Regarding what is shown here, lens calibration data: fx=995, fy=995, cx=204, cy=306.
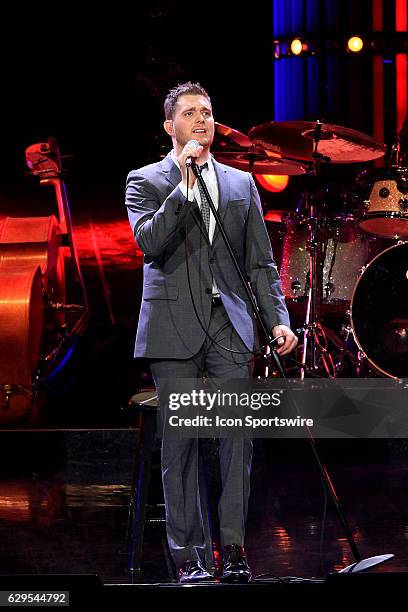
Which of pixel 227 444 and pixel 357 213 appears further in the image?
pixel 357 213

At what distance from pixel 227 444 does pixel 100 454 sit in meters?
2.42

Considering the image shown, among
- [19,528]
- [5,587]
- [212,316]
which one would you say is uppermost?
[212,316]

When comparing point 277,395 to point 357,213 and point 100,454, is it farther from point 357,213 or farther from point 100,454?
point 357,213

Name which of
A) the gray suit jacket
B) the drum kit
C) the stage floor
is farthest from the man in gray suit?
the drum kit

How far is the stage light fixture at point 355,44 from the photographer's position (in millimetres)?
6891

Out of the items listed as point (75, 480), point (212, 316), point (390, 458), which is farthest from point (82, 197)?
point (212, 316)

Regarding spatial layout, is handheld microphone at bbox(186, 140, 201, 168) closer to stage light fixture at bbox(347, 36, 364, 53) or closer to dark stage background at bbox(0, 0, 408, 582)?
dark stage background at bbox(0, 0, 408, 582)

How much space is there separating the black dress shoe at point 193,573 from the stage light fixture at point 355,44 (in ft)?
15.2

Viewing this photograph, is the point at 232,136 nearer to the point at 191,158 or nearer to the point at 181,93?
the point at 181,93

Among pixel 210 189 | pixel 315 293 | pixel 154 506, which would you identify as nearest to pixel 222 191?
pixel 210 189

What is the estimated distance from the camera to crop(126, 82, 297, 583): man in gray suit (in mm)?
3303

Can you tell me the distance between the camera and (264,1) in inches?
270

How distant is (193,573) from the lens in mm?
3176

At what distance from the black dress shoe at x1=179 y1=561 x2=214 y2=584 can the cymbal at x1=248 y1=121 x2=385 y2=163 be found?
3145 millimetres
